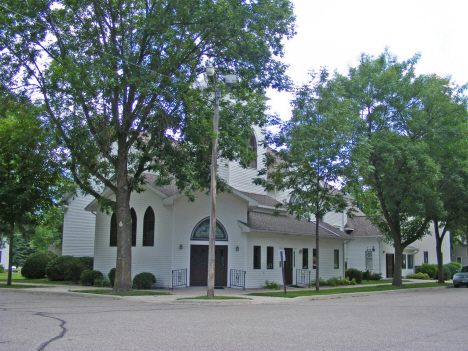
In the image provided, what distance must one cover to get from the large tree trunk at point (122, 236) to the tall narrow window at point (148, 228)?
5.44m

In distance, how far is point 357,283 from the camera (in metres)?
33.5

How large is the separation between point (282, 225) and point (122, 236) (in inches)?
450

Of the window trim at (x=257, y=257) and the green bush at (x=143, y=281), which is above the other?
the window trim at (x=257, y=257)

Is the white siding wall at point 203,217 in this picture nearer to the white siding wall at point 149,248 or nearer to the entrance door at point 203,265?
the entrance door at point 203,265

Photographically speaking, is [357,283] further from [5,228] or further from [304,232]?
[5,228]

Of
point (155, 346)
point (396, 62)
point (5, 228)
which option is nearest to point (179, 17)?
point (155, 346)

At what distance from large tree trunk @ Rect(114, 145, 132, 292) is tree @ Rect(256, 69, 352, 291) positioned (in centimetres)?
684

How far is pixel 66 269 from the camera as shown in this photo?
29125mm

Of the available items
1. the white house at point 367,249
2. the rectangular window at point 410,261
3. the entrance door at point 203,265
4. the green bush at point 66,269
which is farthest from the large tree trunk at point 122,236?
the rectangular window at point 410,261

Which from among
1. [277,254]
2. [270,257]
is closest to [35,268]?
[270,257]

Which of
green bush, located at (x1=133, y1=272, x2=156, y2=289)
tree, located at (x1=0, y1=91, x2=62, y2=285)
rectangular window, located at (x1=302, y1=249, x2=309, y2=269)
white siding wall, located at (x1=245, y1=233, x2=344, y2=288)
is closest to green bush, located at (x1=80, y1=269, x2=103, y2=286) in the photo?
green bush, located at (x1=133, y1=272, x2=156, y2=289)

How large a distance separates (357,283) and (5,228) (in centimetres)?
2452

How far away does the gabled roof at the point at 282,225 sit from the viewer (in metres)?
26.2

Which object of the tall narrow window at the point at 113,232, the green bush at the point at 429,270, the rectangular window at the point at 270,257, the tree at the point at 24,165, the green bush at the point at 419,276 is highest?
the tree at the point at 24,165
